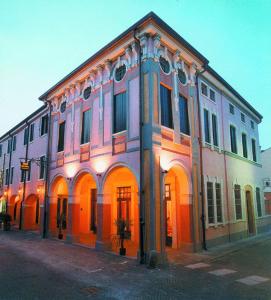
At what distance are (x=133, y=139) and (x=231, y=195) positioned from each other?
27.2 feet

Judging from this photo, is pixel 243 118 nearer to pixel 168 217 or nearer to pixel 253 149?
pixel 253 149

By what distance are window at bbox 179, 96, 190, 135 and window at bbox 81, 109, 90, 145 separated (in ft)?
16.8

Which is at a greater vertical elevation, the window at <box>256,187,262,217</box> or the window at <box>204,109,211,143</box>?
the window at <box>204,109,211,143</box>

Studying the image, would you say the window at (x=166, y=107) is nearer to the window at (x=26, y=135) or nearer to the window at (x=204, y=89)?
the window at (x=204, y=89)

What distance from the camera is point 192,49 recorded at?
12.9 metres

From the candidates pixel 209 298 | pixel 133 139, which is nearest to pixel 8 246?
pixel 133 139

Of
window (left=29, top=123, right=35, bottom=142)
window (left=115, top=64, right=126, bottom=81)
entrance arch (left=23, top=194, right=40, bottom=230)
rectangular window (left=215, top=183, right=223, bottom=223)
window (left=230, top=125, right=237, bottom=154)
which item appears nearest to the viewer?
window (left=115, top=64, right=126, bottom=81)

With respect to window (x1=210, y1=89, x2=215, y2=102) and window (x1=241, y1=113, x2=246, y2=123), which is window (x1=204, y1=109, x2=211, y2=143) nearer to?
window (x1=210, y1=89, x2=215, y2=102)

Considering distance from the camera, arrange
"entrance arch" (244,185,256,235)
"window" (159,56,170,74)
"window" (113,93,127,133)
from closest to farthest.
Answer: "window" (159,56,170,74), "window" (113,93,127,133), "entrance arch" (244,185,256,235)

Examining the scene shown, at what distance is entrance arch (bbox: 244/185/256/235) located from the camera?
18.2m

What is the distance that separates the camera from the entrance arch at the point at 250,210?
18203 mm

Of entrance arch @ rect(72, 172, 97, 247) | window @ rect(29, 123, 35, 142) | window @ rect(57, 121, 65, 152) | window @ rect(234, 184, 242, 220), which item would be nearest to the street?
window @ rect(234, 184, 242, 220)

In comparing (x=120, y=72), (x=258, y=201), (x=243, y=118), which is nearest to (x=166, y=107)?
(x=120, y=72)

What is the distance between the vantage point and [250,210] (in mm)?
18438
